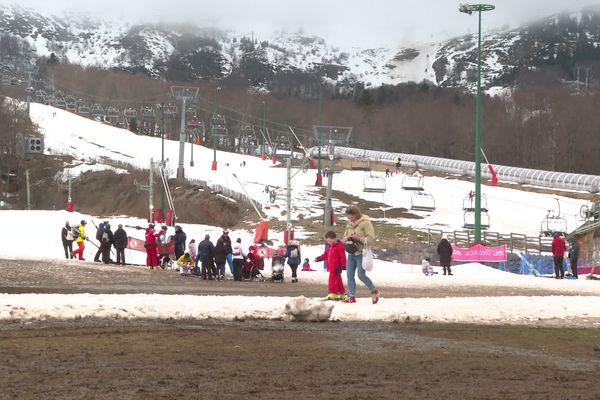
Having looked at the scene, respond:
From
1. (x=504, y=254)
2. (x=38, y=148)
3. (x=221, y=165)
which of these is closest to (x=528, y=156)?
(x=221, y=165)

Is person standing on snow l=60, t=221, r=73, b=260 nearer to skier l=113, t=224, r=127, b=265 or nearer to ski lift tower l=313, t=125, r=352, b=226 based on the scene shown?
skier l=113, t=224, r=127, b=265

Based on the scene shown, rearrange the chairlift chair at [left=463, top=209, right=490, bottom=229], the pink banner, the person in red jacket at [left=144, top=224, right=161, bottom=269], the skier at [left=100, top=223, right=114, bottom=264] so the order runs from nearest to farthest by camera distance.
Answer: the person in red jacket at [left=144, top=224, right=161, bottom=269] → the skier at [left=100, top=223, right=114, bottom=264] → the pink banner → the chairlift chair at [left=463, top=209, right=490, bottom=229]

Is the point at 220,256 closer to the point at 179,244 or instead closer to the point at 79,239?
the point at 179,244

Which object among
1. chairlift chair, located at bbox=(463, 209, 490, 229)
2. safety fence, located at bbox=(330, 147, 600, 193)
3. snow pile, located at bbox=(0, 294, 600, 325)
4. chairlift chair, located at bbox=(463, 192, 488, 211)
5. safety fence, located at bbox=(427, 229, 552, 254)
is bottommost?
snow pile, located at bbox=(0, 294, 600, 325)

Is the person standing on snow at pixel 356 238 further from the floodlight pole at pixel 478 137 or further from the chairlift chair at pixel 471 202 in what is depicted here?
the chairlift chair at pixel 471 202

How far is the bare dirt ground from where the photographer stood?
29.5 feet

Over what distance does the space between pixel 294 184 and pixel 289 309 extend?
221 feet

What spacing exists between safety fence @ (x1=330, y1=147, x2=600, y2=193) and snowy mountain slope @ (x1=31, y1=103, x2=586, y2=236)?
557 centimetres

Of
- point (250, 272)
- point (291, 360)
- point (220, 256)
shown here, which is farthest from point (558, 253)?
point (291, 360)

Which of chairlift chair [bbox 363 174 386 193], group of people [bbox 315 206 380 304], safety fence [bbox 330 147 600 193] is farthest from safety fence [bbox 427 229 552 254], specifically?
safety fence [bbox 330 147 600 193]

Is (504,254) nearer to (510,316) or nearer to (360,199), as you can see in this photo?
(510,316)

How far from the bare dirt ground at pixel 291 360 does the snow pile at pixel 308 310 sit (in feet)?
0.73

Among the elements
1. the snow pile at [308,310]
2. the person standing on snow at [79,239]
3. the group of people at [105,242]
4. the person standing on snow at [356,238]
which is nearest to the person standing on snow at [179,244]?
the group of people at [105,242]

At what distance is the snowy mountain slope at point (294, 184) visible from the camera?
65.8 metres
